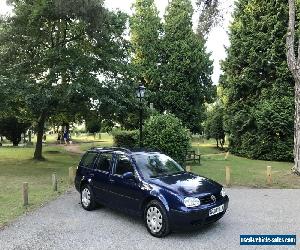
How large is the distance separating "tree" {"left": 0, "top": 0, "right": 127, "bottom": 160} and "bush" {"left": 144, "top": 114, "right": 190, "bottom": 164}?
391 cm

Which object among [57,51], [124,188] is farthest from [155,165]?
[57,51]

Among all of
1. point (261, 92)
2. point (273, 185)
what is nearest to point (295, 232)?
point (273, 185)

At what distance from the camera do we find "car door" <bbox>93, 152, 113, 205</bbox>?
32.1ft

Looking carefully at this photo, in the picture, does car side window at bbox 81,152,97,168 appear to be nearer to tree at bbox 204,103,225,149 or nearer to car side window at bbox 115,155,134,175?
car side window at bbox 115,155,134,175

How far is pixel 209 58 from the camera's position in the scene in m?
41.3

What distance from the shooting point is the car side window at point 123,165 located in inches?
366

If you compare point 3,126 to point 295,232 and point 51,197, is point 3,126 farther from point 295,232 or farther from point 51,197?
point 295,232

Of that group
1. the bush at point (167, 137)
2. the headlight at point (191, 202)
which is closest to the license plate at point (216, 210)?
the headlight at point (191, 202)

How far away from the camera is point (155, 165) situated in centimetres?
950

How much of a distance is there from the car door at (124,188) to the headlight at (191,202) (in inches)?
49.6

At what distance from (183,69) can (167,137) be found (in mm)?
21675

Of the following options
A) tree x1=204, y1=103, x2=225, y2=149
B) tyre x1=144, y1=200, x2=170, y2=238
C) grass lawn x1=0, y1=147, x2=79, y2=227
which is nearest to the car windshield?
tyre x1=144, y1=200, x2=170, y2=238

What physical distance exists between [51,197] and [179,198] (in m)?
6.28

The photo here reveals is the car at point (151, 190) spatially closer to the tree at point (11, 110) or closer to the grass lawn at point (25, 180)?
the grass lawn at point (25, 180)
